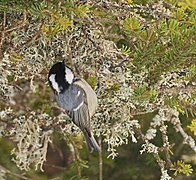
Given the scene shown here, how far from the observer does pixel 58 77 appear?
1431mm

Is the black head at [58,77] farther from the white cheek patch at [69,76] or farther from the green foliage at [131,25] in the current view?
the green foliage at [131,25]

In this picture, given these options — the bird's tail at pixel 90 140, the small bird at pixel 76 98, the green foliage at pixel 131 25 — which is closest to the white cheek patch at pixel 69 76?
the small bird at pixel 76 98

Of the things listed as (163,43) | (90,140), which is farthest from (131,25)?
(90,140)

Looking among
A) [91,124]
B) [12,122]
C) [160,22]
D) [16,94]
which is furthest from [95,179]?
[160,22]

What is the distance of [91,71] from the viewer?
4.71 feet

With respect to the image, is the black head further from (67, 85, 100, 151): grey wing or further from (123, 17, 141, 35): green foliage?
(123, 17, 141, 35): green foliage

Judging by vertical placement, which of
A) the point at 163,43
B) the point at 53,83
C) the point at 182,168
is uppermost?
the point at 163,43

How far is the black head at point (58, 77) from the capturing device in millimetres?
1355

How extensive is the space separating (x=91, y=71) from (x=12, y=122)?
54 cm

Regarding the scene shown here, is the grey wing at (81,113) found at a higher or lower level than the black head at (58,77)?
lower

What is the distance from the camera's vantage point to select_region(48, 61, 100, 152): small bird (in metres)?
1.46

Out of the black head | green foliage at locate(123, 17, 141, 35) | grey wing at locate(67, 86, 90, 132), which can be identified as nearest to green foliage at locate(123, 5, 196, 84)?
green foliage at locate(123, 17, 141, 35)

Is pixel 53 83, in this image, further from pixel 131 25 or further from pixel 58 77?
pixel 131 25

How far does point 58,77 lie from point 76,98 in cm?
19
